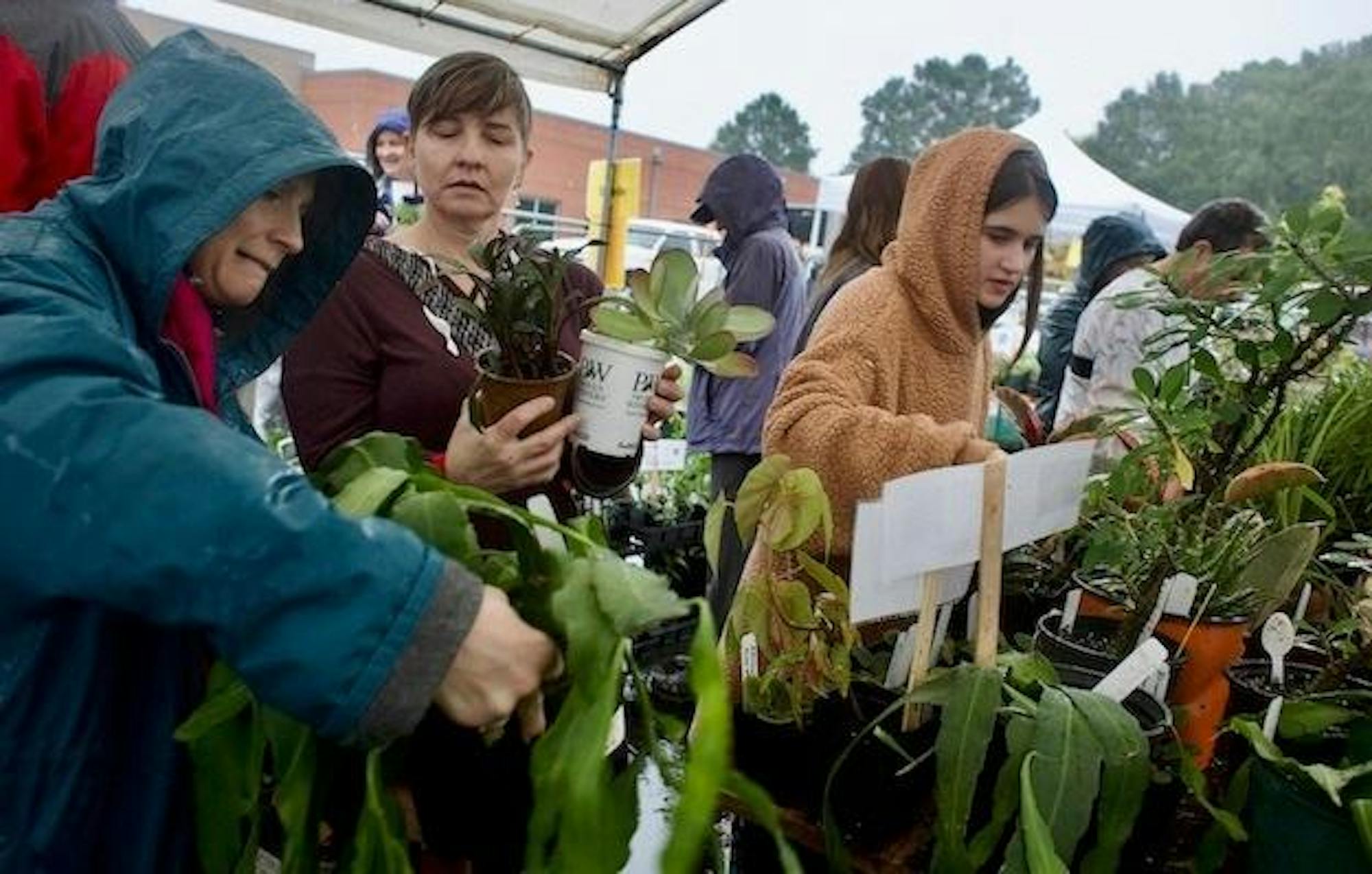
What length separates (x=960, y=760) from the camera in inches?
29.0

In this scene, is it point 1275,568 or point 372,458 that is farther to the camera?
point 1275,568

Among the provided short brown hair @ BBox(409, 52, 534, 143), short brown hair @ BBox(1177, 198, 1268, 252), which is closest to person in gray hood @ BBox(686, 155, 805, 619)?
short brown hair @ BBox(1177, 198, 1268, 252)

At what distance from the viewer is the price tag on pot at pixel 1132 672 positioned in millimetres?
798

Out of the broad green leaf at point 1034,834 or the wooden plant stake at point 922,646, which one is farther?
the wooden plant stake at point 922,646

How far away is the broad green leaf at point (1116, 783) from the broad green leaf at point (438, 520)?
488 mm

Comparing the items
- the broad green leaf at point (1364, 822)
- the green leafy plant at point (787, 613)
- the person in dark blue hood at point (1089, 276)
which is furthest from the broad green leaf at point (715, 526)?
the person in dark blue hood at point (1089, 276)

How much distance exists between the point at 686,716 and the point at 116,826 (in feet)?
3.95

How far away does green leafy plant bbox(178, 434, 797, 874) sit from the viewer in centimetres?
58

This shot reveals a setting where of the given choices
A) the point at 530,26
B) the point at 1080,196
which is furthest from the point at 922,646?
the point at 1080,196

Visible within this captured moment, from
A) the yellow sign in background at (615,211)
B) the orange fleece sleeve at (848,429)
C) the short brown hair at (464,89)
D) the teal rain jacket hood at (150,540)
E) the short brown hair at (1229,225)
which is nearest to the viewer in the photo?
the teal rain jacket hood at (150,540)

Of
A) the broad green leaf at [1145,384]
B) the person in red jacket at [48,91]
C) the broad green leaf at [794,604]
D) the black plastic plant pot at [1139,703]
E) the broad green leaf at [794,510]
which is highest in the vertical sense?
the person in red jacket at [48,91]

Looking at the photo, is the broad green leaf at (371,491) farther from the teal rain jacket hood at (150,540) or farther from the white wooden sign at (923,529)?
the white wooden sign at (923,529)

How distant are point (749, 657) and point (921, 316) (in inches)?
24.8

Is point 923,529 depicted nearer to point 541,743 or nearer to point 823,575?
point 823,575
